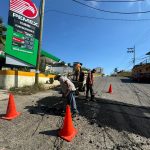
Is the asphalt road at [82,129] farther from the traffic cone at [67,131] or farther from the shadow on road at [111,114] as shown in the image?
the traffic cone at [67,131]

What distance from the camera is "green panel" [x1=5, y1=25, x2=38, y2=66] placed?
15406 mm

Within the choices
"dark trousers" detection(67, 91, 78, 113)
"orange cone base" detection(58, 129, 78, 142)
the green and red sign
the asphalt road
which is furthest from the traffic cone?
the green and red sign

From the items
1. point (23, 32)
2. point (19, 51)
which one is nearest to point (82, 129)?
point (19, 51)

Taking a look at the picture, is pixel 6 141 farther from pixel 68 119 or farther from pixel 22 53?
pixel 22 53

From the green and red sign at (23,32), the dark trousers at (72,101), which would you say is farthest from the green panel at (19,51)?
the dark trousers at (72,101)

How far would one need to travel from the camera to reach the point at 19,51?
16.1m

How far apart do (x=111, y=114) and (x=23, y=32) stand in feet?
30.0

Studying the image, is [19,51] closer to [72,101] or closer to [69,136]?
[72,101]

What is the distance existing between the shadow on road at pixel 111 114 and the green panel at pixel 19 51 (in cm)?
508

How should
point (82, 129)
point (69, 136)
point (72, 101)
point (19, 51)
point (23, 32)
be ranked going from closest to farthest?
point (69, 136) < point (82, 129) < point (72, 101) < point (19, 51) < point (23, 32)

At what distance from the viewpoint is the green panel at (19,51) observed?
15.4 m

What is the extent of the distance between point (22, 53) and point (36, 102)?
580 centimetres

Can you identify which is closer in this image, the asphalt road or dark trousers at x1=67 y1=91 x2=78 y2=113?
the asphalt road

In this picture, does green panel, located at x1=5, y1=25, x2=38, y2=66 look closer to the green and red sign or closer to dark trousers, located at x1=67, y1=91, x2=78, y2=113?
the green and red sign
